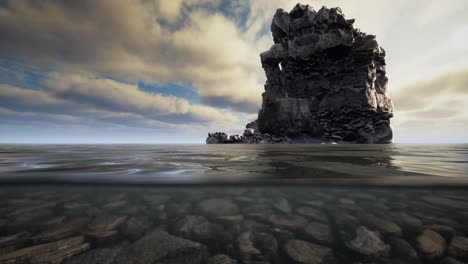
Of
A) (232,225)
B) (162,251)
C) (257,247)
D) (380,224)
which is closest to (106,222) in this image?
(162,251)

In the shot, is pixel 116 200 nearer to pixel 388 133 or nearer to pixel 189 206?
pixel 189 206

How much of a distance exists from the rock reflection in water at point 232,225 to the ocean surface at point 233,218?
1cm

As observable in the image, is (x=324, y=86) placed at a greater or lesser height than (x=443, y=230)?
greater

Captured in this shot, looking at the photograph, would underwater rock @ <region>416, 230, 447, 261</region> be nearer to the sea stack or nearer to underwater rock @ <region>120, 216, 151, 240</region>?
underwater rock @ <region>120, 216, 151, 240</region>

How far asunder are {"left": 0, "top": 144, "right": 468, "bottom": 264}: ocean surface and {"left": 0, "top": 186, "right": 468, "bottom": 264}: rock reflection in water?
12 millimetres

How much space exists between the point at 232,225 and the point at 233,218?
22 centimetres

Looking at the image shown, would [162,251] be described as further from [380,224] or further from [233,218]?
[380,224]

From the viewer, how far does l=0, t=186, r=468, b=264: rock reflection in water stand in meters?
1.69

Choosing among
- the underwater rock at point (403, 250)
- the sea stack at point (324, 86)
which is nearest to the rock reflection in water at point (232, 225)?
the underwater rock at point (403, 250)

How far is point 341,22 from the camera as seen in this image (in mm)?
59125

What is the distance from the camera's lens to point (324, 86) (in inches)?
2371

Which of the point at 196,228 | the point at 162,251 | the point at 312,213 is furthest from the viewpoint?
the point at 312,213

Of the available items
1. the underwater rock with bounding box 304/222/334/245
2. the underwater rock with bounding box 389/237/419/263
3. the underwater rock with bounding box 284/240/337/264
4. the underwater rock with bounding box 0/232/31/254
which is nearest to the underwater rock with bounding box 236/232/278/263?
the underwater rock with bounding box 284/240/337/264

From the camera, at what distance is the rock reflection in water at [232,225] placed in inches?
66.7
